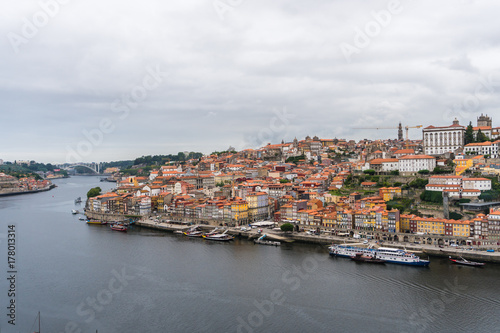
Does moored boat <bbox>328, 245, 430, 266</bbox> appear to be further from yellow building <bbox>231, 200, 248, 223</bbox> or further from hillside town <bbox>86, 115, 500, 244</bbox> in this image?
yellow building <bbox>231, 200, 248, 223</bbox>

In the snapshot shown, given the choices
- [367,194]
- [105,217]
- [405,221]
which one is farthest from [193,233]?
[405,221]

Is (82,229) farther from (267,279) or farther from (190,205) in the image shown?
(267,279)

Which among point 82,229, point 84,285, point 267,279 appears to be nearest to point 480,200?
point 267,279

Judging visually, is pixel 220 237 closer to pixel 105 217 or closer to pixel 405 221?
pixel 405 221

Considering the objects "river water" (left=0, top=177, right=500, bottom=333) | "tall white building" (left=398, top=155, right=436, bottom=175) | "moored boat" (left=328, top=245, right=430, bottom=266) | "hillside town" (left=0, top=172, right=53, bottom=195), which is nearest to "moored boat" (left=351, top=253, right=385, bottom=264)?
"moored boat" (left=328, top=245, right=430, bottom=266)

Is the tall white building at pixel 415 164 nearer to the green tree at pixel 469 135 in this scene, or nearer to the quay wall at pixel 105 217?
the green tree at pixel 469 135

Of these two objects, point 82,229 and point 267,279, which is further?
point 82,229

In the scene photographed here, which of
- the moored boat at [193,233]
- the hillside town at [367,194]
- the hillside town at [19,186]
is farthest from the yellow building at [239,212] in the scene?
the hillside town at [19,186]
